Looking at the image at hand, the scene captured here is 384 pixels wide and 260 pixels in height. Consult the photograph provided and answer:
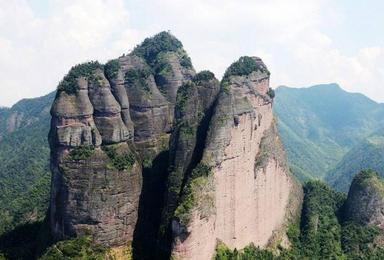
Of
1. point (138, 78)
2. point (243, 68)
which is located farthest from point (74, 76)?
point (243, 68)

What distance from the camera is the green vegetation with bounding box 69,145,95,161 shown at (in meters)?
55.3

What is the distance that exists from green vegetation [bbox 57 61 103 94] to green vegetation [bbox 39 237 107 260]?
15.4 meters

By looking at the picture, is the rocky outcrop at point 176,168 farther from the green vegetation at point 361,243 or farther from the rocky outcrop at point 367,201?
the rocky outcrop at point 367,201

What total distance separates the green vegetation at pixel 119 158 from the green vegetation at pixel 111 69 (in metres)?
10.1

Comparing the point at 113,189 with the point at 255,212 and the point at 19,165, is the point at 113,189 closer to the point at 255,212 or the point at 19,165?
the point at 255,212

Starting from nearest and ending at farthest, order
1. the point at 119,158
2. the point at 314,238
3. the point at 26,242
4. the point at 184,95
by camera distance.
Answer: the point at 119,158, the point at 184,95, the point at 26,242, the point at 314,238

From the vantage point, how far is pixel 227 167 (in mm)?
55594

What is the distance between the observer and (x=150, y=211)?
6047 centimetres

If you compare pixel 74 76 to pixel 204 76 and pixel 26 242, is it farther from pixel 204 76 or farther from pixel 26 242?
pixel 26 242

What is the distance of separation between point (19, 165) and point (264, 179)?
3060 inches

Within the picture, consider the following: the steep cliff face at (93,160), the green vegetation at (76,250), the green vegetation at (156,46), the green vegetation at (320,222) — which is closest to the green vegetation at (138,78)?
the steep cliff face at (93,160)

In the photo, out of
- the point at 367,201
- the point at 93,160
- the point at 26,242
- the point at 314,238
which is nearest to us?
the point at 93,160

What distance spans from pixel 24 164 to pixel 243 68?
3029 inches

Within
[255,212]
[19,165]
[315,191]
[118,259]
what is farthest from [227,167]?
[19,165]
